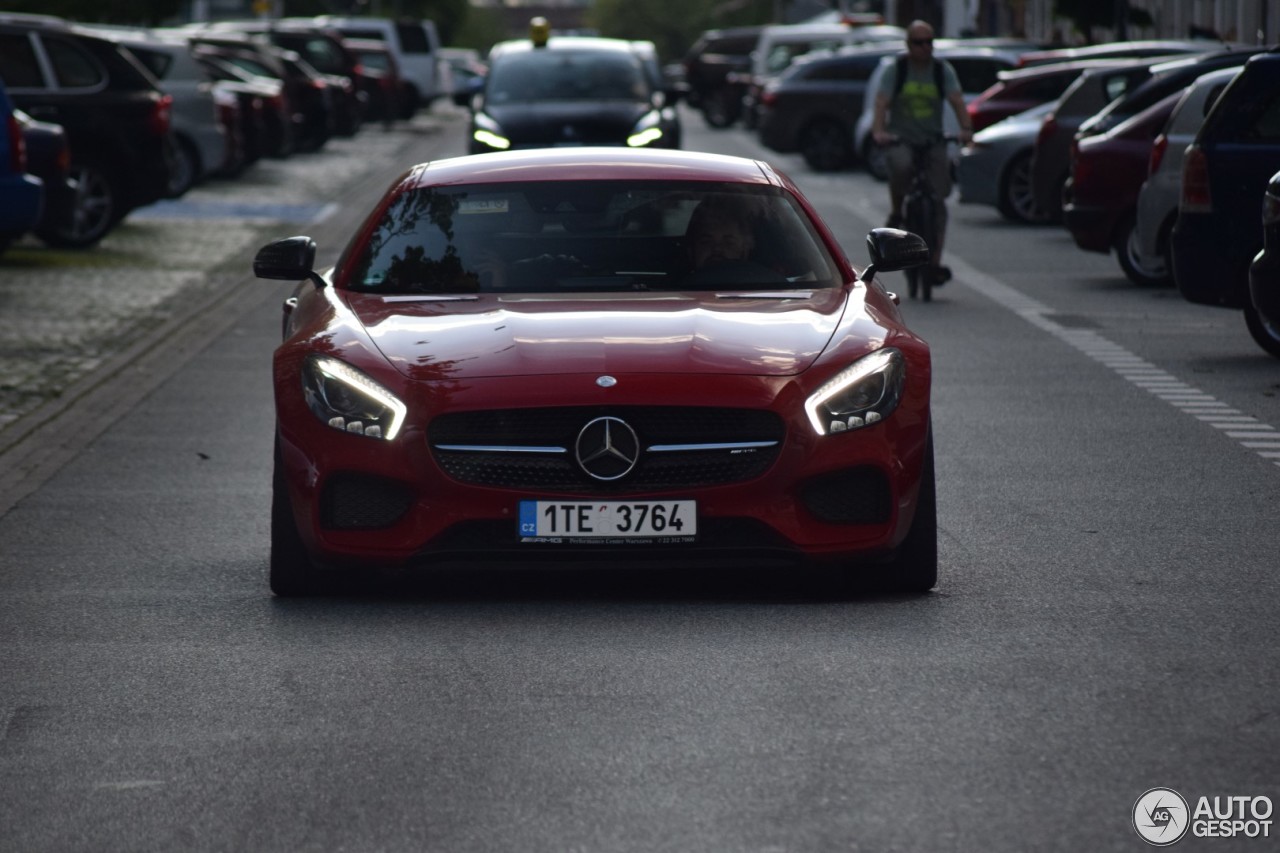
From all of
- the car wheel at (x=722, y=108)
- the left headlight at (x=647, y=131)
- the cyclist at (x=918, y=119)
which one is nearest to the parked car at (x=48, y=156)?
the left headlight at (x=647, y=131)

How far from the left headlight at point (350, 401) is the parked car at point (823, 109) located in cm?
2844

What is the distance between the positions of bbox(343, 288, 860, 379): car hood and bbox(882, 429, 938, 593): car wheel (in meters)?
0.44

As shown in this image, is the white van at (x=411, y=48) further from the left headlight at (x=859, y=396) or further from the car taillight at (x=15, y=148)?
the left headlight at (x=859, y=396)

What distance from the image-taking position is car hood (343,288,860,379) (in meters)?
7.15

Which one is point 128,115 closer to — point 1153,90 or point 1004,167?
point 1004,167

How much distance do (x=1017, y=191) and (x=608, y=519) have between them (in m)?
19.3

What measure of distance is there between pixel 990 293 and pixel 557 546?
457 inches

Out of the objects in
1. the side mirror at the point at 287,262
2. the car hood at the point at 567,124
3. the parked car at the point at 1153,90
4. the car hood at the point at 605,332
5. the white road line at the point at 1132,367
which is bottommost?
the white road line at the point at 1132,367

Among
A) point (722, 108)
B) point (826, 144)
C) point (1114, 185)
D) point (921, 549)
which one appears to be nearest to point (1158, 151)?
point (1114, 185)

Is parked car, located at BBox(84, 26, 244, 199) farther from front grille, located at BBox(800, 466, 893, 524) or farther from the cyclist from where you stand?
front grille, located at BBox(800, 466, 893, 524)

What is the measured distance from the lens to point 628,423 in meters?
7.01

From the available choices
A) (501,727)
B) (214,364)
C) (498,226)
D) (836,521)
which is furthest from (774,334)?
(214,364)

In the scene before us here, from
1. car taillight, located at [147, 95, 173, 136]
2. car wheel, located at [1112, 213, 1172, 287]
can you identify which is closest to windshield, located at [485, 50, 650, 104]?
car taillight, located at [147, 95, 173, 136]

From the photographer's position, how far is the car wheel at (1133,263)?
18891mm
